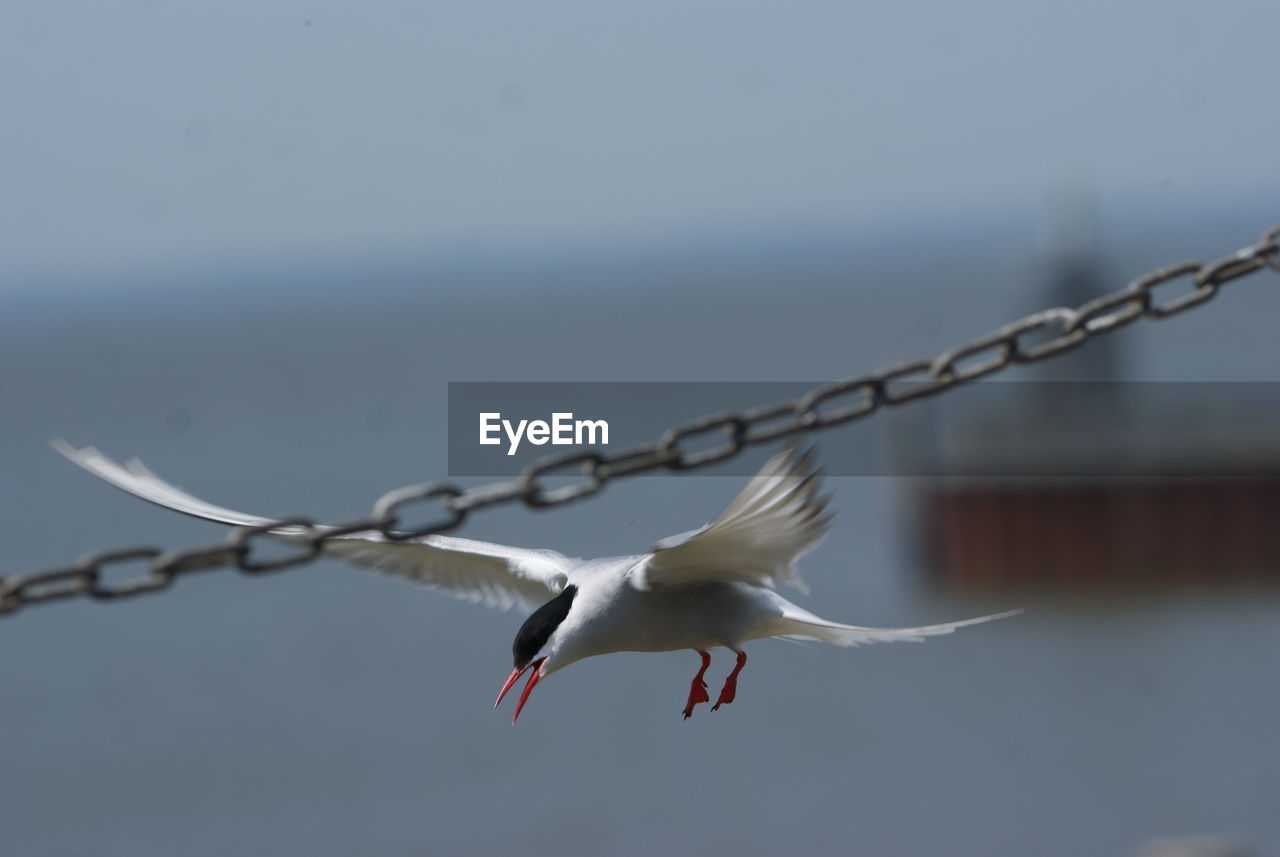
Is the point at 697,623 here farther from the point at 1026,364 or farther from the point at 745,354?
the point at 745,354

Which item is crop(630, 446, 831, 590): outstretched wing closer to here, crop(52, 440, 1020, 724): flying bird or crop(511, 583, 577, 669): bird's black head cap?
crop(52, 440, 1020, 724): flying bird

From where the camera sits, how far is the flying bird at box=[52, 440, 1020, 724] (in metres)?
3.25

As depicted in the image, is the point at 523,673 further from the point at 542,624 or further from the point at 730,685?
the point at 730,685

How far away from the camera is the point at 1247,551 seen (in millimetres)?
17531

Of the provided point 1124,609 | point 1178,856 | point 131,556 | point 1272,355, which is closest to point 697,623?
point 131,556

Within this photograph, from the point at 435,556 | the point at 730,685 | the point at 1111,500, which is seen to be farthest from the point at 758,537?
the point at 1111,500

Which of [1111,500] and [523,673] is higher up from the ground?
[1111,500]

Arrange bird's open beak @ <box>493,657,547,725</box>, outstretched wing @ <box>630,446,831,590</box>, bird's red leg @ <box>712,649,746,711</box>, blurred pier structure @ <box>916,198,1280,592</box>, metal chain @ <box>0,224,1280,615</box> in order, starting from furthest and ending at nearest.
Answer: blurred pier structure @ <box>916,198,1280,592</box> → bird's open beak @ <box>493,657,547,725</box> → bird's red leg @ <box>712,649,746,711</box> → outstretched wing @ <box>630,446,831,590</box> → metal chain @ <box>0,224,1280,615</box>

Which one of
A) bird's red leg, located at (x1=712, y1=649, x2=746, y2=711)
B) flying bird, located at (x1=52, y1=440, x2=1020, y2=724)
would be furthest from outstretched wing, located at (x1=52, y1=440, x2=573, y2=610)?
bird's red leg, located at (x1=712, y1=649, x2=746, y2=711)

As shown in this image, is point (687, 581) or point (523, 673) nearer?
point (687, 581)

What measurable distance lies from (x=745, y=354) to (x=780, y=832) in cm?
3966

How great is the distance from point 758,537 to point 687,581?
298mm

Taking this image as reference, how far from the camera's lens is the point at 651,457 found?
271 cm

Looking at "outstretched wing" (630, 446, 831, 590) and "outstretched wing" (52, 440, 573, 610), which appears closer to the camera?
"outstretched wing" (630, 446, 831, 590)
